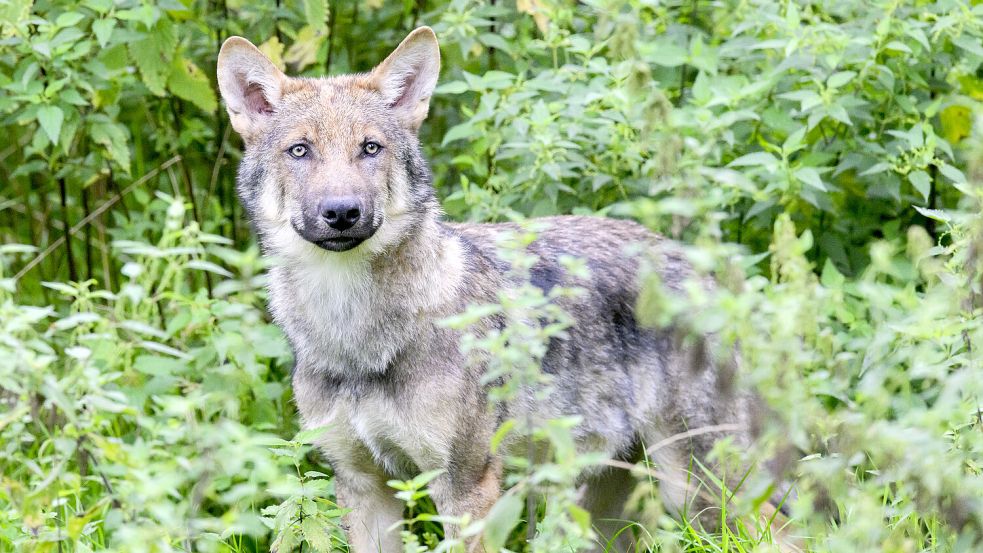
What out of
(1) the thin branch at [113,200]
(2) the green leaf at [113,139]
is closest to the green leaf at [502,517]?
(2) the green leaf at [113,139]

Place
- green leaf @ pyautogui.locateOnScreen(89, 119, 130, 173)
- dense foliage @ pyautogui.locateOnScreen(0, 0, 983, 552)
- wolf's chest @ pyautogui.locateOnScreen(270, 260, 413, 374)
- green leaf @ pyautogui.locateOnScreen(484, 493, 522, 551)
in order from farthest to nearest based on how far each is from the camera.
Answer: green leaf @ pyautogui.locateOnScreen(89, 119, 130, 173) → wolf's chest @ pyautogui.locateOnScreen(270, 260, 413, 374) → dense foliage @ pyautogui.locateOnScreen(0, 0, 983, 552) → green leaf @ pyautogui.locateOnScreen(484, 493, 522, 551)

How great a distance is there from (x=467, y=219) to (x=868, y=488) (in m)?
3.29

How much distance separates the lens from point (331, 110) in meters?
4.48

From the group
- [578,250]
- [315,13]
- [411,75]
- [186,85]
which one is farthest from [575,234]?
[186,85]

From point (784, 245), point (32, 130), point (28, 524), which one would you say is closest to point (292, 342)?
point (28, 524)

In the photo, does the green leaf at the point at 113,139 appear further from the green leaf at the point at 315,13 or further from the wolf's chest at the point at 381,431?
the wolf's chest at the point at 381,431

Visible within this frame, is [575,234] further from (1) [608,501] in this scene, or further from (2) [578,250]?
(1) [608,501]

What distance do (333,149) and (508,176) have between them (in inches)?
63.5

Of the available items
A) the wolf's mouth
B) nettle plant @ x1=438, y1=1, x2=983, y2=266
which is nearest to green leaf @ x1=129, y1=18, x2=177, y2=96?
nettle plant @ x1=438, y1=1, x2=983, y2=266

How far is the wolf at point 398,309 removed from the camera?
4.25 m

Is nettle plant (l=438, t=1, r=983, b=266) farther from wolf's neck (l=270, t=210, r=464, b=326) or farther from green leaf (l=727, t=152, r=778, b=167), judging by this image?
wolf's neck (l=270, t=210, r=464, b=326)

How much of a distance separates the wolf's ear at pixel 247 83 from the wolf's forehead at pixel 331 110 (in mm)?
102

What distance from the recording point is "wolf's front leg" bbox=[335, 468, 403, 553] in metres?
4.49

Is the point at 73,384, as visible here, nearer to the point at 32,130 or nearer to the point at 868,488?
the point at 868,488
